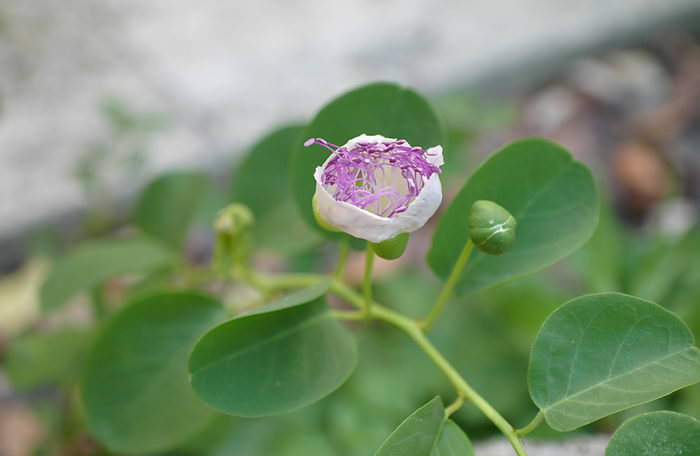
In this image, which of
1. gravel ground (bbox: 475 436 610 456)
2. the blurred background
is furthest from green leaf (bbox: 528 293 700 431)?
the blurred background

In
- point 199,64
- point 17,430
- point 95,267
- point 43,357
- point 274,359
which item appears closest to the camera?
point 274,359

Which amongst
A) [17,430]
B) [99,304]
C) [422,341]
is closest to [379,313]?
[422,341]

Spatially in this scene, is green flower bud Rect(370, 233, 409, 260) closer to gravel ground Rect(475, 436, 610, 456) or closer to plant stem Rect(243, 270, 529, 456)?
plant stem Rect(243, 270, 529, 456)

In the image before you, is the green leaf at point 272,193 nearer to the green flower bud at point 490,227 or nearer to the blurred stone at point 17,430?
the green flower bud at point 490,227

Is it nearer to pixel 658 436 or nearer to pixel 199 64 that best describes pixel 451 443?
pixel 658 436

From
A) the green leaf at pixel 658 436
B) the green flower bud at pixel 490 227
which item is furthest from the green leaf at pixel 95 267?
the green leaf at pixel 658 436

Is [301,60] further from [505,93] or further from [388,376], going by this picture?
[388,376]
